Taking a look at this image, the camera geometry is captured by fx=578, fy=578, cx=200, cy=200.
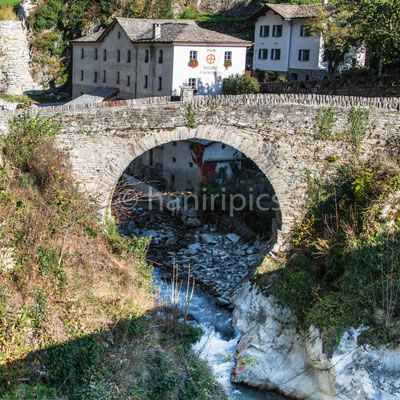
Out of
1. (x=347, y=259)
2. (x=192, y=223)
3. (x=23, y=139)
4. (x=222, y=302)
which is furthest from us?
(x=192, y=223)

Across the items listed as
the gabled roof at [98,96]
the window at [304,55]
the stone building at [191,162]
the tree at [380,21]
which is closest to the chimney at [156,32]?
the gabled roof at [98,96]

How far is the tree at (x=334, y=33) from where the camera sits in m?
24.9

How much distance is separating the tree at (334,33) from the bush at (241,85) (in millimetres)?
3879

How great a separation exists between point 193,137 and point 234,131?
1113 mm

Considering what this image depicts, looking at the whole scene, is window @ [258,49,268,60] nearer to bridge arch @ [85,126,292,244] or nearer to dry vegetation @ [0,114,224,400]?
bridge arch @ [85,126,292,244]

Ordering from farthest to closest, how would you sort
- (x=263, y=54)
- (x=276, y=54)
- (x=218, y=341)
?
(x=263, y=54) → (x=276, y=54) → (x=218, y=341)

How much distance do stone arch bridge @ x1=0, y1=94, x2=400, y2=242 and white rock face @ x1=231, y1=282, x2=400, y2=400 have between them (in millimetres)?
2635

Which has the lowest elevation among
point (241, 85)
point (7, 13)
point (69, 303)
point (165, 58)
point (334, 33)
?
point (69, 303)

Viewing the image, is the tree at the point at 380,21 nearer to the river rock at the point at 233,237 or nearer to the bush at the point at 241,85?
the bush at the point at 241,85

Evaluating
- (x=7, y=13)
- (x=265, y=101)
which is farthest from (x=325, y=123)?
(x=7, y=13)

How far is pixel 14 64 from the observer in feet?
127

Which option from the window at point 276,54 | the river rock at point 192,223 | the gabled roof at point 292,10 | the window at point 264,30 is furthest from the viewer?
the window at point 264,30

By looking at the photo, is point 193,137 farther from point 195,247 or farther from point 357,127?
point 195,247

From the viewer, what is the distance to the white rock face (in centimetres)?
1236
